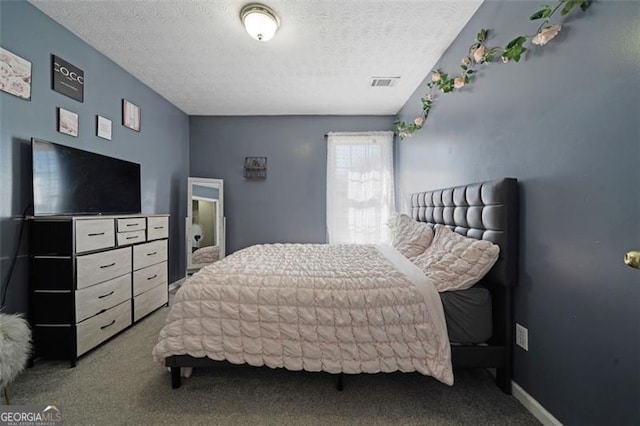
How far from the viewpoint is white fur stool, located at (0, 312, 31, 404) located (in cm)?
132

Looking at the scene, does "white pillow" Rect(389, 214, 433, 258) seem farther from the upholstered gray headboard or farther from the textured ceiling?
the textured ceiling

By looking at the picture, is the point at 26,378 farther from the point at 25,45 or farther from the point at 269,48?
the point at 269,48

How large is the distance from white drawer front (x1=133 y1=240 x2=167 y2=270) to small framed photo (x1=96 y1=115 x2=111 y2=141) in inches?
44.5

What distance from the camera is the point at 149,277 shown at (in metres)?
2.62

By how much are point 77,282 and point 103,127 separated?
1.53m

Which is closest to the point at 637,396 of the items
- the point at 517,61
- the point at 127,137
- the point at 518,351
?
the point at 518,351

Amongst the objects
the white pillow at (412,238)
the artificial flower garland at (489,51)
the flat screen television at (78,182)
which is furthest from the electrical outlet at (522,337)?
the flat screen television at (78,182)

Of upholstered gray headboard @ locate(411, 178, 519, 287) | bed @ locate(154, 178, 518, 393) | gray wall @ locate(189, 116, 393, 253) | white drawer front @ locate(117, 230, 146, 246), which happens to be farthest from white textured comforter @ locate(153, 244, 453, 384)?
gray wall @ locate(189, 116, 393, 253)

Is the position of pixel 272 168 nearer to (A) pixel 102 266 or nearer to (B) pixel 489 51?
(A) pixel 102 266

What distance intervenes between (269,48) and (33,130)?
6.33ft

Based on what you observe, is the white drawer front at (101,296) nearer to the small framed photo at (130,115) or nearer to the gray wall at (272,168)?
the small framed photo at (130,115)

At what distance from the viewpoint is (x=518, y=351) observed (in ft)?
5.01

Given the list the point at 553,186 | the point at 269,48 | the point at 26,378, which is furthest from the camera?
the point at 269,48

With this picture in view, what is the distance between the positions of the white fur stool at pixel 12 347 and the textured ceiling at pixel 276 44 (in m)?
2.17
